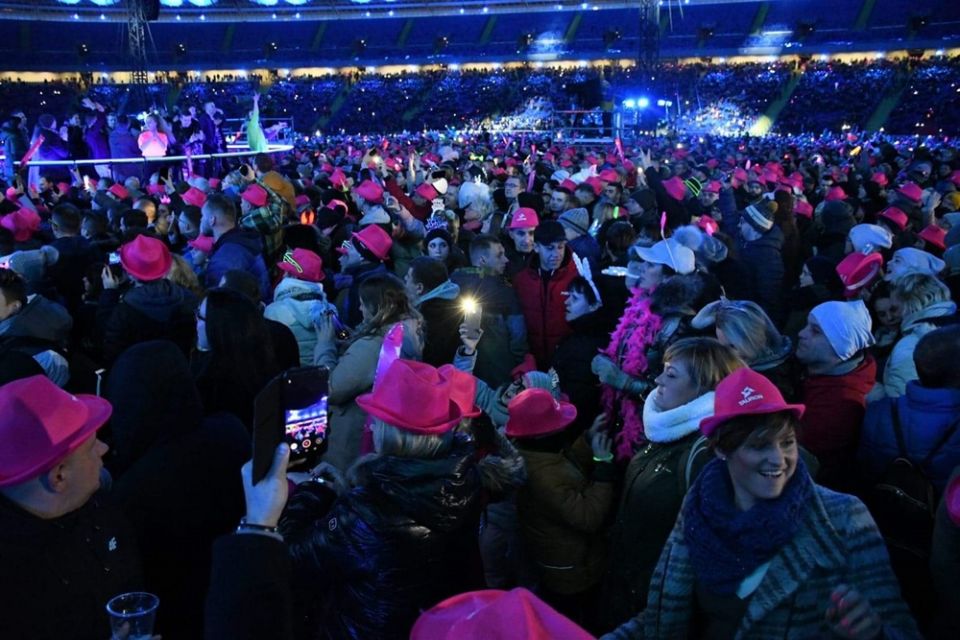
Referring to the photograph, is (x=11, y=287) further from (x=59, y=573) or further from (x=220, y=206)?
(x=59, y=573)

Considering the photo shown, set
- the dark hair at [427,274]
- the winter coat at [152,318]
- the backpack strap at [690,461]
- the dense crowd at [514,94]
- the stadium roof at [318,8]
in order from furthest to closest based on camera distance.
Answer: the stadium roof at [318,8], the dense crowd at [514,94], the dark hair at [427,274], the winter coat at [152,318], the backpack strap at [690,461]

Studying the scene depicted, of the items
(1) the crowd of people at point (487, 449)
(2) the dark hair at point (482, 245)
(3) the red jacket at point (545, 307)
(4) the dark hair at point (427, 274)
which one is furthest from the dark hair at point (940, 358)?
(2) the dark hair at point (482, 245)

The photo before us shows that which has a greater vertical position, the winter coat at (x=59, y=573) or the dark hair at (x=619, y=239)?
the winter coat at (x=59, y=573)

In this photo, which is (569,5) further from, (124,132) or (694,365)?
(694,365)

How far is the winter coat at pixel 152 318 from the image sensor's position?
3.93 metres

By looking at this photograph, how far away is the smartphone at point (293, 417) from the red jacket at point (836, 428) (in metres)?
2.12

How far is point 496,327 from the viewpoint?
180 inches

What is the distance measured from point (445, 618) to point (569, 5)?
49.1 metres

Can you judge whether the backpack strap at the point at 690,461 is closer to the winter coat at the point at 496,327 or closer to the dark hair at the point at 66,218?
the winter coat at the point at 496,327

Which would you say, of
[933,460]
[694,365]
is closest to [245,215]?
[694,365]

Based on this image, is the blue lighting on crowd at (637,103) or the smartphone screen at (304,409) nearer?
the smartphone screen at (304,409)

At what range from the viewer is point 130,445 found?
2348 millimetres

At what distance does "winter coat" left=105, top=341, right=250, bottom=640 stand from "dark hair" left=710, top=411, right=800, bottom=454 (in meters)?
1.49

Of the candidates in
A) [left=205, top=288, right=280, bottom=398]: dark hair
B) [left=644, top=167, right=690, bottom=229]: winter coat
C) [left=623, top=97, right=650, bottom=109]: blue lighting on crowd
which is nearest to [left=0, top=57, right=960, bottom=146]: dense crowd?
[left=623, top=97, right=650, bottom=109]: blue lighting on crowd
